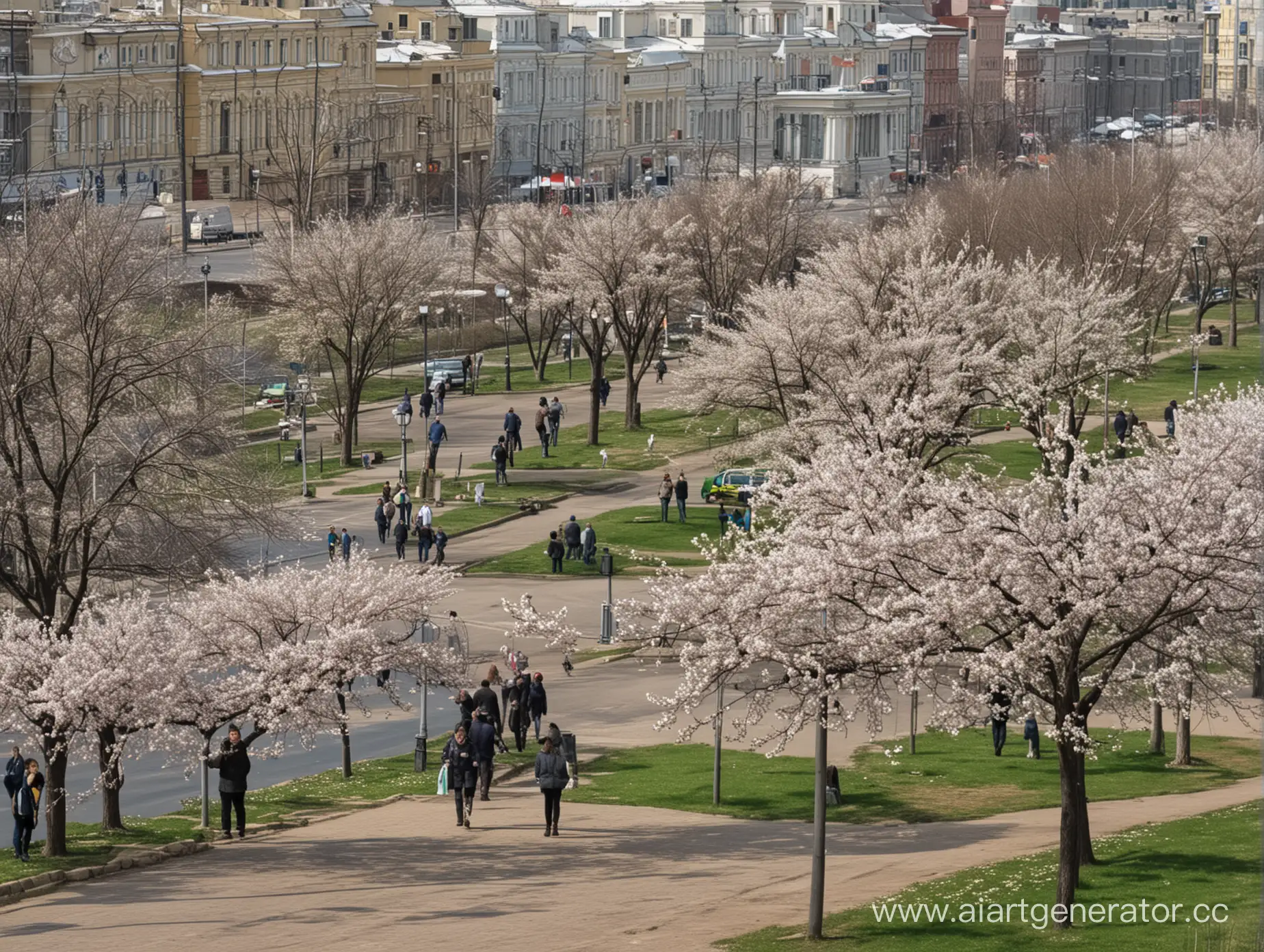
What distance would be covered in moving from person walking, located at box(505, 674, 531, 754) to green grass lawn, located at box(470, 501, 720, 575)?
12164 millimetres

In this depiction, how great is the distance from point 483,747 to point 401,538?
2257cm

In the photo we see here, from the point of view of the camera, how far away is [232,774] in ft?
99.2

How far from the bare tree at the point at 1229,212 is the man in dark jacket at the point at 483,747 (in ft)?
203

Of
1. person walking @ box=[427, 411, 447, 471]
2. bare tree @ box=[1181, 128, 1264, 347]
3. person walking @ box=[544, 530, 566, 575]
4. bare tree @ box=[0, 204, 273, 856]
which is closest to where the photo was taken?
bare tree @ box=[0, 204, 273, 856]

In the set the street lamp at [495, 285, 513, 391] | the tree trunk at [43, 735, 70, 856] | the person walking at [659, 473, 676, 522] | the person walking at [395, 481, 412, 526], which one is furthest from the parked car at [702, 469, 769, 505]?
the tree trunk at [43, 735, 70, 856]

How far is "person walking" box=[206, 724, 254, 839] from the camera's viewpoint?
30.2m

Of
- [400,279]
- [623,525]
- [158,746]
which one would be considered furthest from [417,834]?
[400,279]

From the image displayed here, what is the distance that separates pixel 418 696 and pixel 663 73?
145752 millimetres

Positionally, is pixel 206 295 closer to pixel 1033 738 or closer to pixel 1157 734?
pixel 1033 738

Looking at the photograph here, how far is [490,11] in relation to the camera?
172m

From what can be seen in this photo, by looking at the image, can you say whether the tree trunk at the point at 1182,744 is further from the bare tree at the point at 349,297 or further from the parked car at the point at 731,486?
the bare tree at the point at 349,297

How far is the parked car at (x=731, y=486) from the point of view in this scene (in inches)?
2394

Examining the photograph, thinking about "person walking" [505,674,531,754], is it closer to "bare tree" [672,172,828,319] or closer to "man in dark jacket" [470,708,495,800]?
"man in dark jacket" [470,708,495,800]

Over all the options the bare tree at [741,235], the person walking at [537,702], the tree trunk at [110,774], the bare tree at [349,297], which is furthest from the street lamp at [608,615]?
the bare tree at [741,235]
